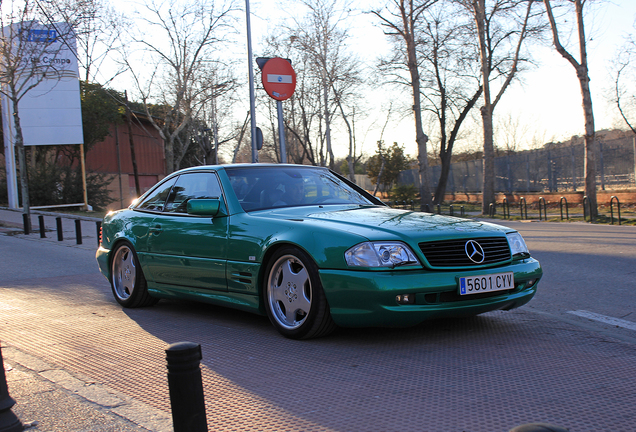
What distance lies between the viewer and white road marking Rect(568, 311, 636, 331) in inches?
203

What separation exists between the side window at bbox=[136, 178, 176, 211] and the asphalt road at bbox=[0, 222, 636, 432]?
114 cm

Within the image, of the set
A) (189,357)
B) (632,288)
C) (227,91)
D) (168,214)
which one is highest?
(227,91)

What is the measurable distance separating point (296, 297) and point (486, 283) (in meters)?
1.45

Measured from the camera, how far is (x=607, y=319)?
539cm

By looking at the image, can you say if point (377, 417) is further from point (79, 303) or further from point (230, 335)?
point (79, 303)

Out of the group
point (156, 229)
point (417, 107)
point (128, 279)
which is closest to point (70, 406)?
point (156, 229)

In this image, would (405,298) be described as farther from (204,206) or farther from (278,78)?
(278,78)

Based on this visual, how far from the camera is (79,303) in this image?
6953 millimetres

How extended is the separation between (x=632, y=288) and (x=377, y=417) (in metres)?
5.06

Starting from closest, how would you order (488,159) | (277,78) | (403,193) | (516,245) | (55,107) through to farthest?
(516,245) < (277,78) < (55,107) < (488,159) < (403,193)

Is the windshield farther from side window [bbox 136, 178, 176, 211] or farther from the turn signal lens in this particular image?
the turn signal lens

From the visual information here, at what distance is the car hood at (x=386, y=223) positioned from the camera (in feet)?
14.6

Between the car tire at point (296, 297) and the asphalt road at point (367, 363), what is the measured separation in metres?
0.13

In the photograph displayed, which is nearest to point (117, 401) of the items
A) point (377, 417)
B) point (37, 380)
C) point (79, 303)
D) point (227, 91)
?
point (37, 380)
